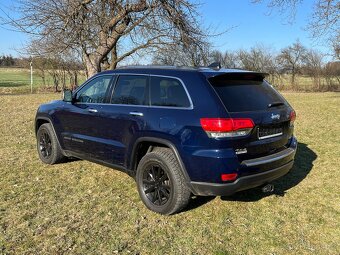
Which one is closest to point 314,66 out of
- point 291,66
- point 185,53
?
point 291,66

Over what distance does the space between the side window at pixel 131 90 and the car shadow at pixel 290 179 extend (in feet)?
5.67

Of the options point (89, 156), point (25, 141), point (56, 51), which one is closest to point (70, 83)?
point (56, 51)

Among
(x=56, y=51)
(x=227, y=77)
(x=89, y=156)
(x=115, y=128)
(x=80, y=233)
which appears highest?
(x=56, y=51)

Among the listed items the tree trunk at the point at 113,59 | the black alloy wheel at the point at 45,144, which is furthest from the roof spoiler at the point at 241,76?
the tree trunk at the point at 113,59

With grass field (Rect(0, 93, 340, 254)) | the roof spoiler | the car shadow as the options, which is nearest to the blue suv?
the roof spoiler

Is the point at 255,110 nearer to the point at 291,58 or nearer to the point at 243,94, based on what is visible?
the point at 243,94

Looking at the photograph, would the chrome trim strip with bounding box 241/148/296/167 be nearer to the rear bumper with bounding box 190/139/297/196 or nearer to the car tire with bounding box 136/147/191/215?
the rear bumper with bounding box 190/139/297/196

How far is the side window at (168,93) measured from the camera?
3950mm

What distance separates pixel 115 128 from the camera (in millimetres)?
4629

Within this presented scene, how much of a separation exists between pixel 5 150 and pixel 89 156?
305 cm

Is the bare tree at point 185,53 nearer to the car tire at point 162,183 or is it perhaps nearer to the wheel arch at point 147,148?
the wheel arch at point 147,148

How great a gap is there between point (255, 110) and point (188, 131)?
80cm

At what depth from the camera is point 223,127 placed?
3559mm

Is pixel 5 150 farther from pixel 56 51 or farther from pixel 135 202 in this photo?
Answer: pixel 56 51
